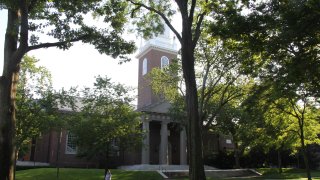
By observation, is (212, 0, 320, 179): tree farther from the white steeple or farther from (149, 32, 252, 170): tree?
the white steeple

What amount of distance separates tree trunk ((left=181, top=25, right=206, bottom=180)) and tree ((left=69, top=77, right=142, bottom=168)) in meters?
9.95

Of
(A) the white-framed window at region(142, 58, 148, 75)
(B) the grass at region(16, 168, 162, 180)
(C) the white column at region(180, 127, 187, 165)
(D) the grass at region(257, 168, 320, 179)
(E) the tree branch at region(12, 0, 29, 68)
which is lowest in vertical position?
(D) the grass at region(257, 168, 320, 179)

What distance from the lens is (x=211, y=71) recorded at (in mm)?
26406

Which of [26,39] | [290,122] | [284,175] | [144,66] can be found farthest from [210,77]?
[144,66]

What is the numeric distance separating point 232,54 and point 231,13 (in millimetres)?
11370

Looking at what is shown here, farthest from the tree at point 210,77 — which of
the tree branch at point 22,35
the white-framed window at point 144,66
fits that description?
the white-framed window at point 144,66

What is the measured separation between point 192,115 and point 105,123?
35.6 ft

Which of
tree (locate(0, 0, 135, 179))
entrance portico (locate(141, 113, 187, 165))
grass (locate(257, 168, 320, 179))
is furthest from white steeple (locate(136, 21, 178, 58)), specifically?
tree (locate(0, 0, 135, 179))

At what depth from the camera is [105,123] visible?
23.2m

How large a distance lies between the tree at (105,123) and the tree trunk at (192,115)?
9.95 metres

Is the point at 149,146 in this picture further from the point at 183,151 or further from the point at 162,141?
the point at 183,151

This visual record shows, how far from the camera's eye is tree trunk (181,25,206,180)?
518 inches

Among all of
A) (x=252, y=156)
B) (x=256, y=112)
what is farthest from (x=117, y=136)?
(x=252, y=156)

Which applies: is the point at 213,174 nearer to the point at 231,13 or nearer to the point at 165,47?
the point at 231,13
